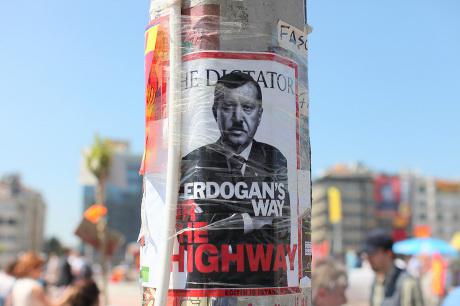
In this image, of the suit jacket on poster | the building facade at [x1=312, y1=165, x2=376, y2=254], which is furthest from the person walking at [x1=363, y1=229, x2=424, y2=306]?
the building facade at [x1=312, y1=165, x2=376, y2=254]

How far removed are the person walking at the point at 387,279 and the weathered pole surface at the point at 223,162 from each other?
2.80 metres

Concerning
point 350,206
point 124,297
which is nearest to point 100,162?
point 124,297

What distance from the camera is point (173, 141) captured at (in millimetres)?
1671

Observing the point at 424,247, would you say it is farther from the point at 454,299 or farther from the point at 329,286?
the point at 329,286

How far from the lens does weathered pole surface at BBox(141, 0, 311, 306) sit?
162 centimetres

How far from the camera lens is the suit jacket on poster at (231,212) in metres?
1.61

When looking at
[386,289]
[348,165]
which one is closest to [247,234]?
[386,289]

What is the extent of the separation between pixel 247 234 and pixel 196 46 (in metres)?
0.56

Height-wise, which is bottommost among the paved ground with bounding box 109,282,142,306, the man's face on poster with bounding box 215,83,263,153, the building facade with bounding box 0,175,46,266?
the paved ground with bounding box 109,282,142,306

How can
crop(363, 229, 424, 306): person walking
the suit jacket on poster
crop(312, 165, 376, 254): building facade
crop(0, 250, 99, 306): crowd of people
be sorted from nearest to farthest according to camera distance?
the suit jacket on poster → crop(363, 229, 424, 306): person walking → crop(0, 250, 99, 306): crowd of people → crop(312, 165, 376, 254): building facade

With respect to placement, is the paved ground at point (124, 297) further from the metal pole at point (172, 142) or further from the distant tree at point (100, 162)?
the metal pole at point (172, 142)

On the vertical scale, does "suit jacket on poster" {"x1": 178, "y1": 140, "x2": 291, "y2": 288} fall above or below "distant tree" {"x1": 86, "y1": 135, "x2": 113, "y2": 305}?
below

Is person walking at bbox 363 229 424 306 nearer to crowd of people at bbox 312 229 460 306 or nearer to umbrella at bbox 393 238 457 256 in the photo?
crowd of people at bbox 312 229 460 306

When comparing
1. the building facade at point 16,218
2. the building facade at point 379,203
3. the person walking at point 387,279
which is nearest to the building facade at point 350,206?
the building facade at point 379,203
